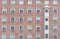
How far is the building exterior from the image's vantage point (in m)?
61.7

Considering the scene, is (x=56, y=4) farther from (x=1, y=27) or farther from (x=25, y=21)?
(x=1, y=27)

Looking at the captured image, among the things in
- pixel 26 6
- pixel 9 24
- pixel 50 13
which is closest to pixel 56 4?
pixel 50 13

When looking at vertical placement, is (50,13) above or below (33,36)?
above

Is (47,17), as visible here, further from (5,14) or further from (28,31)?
(5,14)

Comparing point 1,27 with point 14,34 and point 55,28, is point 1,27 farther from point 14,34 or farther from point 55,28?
point 55,28

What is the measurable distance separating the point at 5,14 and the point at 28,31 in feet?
24.0

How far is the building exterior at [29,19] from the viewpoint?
61656mm

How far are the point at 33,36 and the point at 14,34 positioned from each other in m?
4.82

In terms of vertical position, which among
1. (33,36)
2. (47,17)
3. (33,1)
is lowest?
(33,36)

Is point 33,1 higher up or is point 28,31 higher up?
point 33,1

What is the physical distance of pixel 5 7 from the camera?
62.7 meters

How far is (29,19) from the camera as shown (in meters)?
62.2

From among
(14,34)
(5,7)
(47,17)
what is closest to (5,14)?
(5,7)

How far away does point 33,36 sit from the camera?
61594 millimetres
